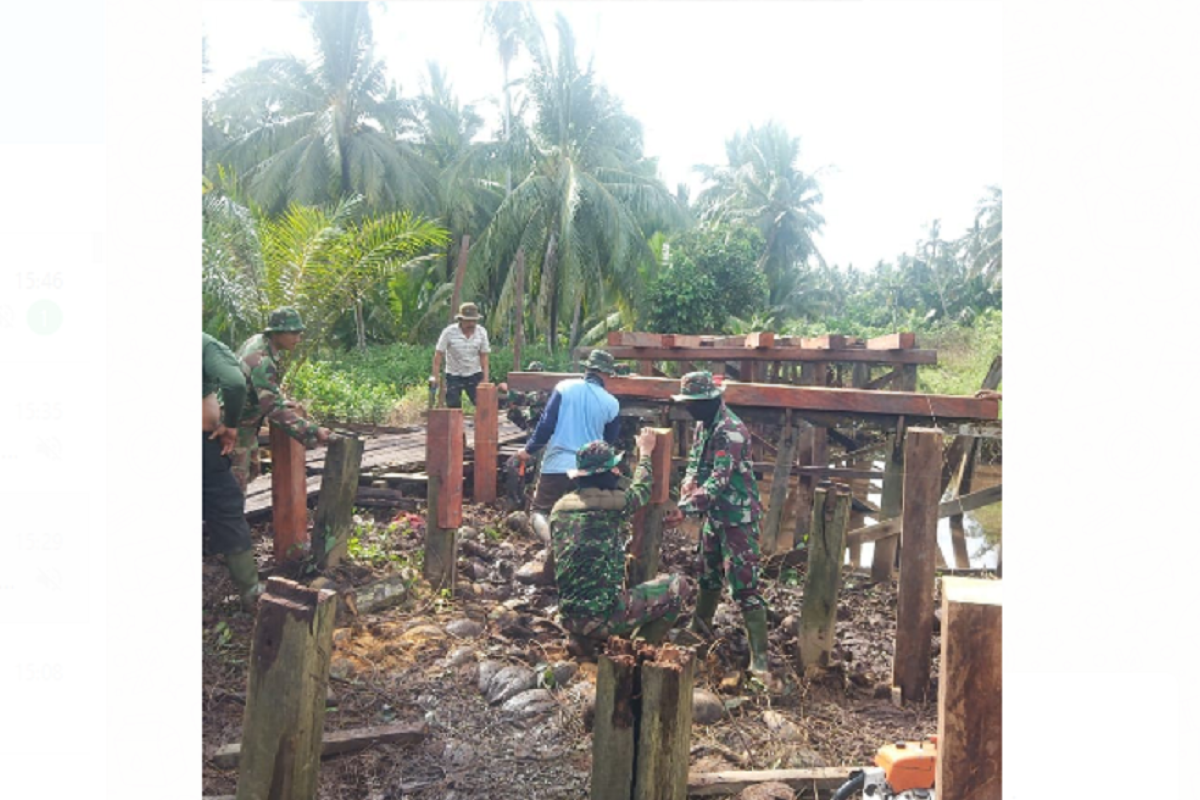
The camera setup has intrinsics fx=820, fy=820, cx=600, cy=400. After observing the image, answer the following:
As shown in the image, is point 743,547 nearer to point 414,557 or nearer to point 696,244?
point 414,557

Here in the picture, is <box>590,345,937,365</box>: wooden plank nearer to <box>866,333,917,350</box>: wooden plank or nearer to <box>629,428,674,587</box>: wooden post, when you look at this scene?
<box>866,333,917,350</box>: wooden plank

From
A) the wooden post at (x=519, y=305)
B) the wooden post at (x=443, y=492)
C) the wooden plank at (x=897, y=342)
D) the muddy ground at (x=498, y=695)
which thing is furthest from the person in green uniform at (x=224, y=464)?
the wooden post at (x=519, y=305)

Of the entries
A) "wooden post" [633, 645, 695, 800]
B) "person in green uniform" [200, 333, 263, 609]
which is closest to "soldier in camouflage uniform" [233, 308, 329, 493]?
"person in green uniform" [200, 333, 263, 609]

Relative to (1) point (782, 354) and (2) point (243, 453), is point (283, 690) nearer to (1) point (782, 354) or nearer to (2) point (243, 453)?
(2) point (243, 453)

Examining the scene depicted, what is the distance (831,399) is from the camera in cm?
604

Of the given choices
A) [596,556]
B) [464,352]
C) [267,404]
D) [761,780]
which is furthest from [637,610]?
[464,352]

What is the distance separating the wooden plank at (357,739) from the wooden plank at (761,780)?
45.4 inches

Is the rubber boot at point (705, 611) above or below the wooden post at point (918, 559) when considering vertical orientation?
below

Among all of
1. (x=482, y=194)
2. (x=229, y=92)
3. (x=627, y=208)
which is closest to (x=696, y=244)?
(x=627, y=208)

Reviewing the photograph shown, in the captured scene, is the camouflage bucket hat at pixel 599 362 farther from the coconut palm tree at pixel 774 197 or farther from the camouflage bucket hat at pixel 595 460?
the coconut palm tree at pixel 774 197

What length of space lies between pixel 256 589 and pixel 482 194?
20.0 m

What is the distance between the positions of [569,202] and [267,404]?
15.0m

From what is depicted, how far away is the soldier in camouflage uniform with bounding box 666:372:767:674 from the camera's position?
4.61m

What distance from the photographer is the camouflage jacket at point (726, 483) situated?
4.64 metres
